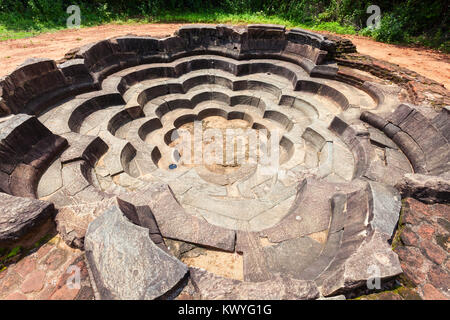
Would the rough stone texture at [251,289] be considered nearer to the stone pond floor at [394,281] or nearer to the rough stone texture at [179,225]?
the stone pond floor at [394,281]

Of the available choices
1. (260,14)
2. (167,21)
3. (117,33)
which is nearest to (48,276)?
(117,33)

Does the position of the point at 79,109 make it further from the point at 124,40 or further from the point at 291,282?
the point at 291,282

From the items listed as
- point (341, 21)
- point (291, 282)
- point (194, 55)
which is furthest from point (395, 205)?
point (341, 21)

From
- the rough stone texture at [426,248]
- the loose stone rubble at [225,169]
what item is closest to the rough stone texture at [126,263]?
the loose stone rubble at [225,169]

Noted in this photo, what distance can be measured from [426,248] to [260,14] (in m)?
18.6

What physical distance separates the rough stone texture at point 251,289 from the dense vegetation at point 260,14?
16140 millimetres

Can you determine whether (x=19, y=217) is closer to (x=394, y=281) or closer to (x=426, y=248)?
(x=394, y=281)

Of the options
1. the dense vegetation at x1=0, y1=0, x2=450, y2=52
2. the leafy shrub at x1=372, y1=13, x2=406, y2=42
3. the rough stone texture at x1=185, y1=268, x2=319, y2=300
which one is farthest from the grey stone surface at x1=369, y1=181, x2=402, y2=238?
the leafy shrub at x1=372, y1=13, x2=406, y2=42

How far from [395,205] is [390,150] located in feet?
10.3

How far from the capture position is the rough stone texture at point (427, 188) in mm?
3520

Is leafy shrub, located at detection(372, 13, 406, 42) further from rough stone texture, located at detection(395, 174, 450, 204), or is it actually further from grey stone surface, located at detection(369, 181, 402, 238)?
grey stone surface, located at detection(369, 181, 402, 238)

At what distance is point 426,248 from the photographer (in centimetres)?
303

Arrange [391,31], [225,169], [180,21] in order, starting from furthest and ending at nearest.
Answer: [180,21] < [391,31] < [225,169]
